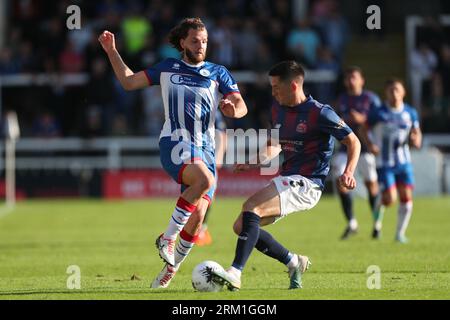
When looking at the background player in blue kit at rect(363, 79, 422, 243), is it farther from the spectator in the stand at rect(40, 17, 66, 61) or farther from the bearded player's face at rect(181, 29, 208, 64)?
the spectator in the stand at rect(40, 17, 66, 61)

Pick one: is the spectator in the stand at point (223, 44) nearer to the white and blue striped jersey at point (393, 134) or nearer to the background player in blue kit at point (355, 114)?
the background player in blue kit at point (355, 114)

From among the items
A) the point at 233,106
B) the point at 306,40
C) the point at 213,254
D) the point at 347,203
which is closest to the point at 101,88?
the point at 306,40

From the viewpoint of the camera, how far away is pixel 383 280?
1039cm

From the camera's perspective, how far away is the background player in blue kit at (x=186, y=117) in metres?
9.91

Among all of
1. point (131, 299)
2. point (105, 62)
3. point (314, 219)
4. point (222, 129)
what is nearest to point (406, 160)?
point (222, 129)

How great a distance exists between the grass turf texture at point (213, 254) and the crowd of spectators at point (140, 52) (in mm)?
3665

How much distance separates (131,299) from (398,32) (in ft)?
73.4

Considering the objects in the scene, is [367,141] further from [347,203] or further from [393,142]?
[347,203]

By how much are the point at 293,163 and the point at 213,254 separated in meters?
4.15

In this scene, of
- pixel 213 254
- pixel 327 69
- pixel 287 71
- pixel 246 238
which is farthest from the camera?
pixel 327 69

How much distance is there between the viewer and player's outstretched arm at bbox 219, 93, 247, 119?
948 cm

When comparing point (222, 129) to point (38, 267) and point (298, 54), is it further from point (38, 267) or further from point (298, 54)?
point (298, 54)

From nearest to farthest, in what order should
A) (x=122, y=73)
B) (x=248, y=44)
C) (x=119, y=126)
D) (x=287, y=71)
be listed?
1. (x=287, y=71)
2. (x=122, y=73)
3. (x=119, y=126)
4. (x=248, y=44)

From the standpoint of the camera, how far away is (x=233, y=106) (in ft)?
31.1
